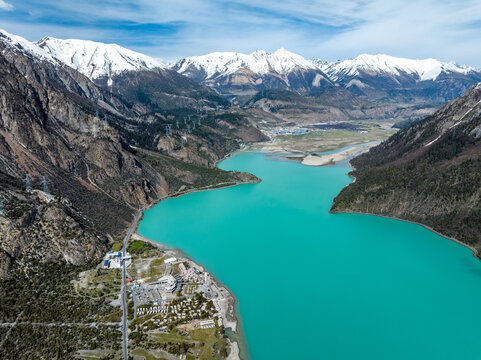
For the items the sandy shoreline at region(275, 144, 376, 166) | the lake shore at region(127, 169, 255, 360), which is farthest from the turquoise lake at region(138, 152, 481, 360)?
the sandy shoreline at region(275, 144, 376, 166)

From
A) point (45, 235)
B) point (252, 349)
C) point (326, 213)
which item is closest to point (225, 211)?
point (326, 213)

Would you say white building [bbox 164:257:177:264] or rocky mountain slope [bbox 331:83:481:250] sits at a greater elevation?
rocky mountain slope [bbox 331:83:481:250]

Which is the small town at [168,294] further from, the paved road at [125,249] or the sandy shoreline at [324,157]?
the sandy shoreline at [324,157]

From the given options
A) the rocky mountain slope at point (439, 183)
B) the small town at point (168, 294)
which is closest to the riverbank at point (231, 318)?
the small town at point (168, 294)

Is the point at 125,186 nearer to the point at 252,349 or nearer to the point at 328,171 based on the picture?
the point at 252,349

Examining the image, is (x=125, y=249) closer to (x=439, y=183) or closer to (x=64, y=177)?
(x=64, y=177)

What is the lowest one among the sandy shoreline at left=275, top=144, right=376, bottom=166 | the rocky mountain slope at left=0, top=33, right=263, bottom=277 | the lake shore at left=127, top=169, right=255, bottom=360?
the sandy shoreline at left=275, top=144, right=376, bottom=166

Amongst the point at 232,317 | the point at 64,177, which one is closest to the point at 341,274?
the point at 232,317

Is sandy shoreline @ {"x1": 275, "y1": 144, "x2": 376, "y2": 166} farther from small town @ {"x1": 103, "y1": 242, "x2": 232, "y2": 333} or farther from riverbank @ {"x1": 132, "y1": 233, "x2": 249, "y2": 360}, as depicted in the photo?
small town @ {"x1": 103, "y1": 242, "x2": 232, "y2": 333}
